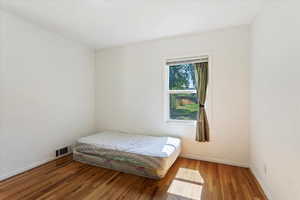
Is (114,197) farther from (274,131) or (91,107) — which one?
(91,107)

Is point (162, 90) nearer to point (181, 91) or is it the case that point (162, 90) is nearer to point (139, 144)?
point (181, 91)

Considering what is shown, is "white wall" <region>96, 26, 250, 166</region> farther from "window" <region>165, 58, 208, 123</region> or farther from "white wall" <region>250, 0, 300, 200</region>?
"white wall" <region>250, 0, 300, 200</region>

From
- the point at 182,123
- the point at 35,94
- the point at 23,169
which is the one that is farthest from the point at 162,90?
the point at 23,169

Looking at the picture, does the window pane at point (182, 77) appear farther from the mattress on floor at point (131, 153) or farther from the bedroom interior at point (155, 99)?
the mattress on floor at point (131, 153)

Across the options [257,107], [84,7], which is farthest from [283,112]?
[84,7]

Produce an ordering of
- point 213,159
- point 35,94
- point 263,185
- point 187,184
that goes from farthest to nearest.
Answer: point 213,159 → point 35,94 → point 187,184 → point 263,185

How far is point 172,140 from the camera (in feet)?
8.56

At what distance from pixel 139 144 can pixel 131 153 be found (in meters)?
0.32

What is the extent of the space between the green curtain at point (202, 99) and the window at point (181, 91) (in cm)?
13

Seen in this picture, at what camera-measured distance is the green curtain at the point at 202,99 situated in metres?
2.62

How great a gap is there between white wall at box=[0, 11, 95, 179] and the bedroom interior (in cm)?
2

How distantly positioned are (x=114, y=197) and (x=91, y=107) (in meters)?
2.42

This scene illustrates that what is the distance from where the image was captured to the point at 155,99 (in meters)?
3.07

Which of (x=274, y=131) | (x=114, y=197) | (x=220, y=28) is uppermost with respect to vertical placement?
(x=220, y=28)
